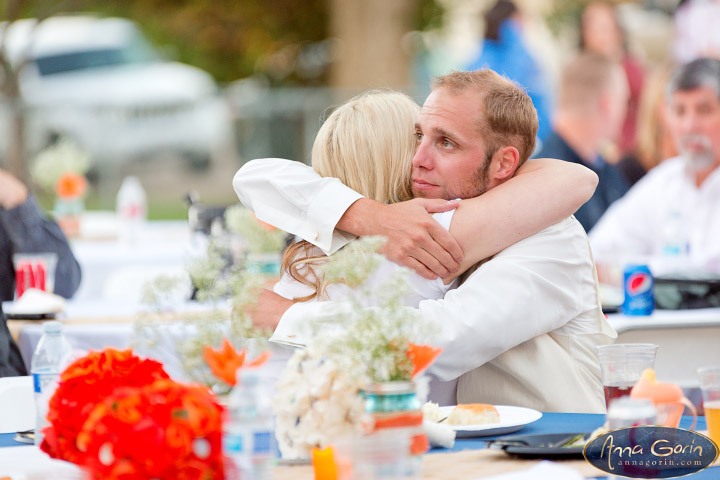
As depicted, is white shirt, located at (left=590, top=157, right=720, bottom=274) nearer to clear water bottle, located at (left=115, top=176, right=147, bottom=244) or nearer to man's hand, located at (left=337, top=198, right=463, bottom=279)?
clear water bottle, located at (left=115, top=176, right=147, bottom=244)

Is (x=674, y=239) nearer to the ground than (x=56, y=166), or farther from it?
nearer to the ground

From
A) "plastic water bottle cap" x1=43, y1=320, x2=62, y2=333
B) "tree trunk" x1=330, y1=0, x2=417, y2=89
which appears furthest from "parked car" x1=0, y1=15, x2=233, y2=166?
"plastic water bottle cap" x1=43, y1=320, x2=62, y2=333

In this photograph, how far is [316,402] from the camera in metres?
1.80

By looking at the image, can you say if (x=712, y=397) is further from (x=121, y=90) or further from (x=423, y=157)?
(x=121, y=90)

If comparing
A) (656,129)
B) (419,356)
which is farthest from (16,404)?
(656,129)

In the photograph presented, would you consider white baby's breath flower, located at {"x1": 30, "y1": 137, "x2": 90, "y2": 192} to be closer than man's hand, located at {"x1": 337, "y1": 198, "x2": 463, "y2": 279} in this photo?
No

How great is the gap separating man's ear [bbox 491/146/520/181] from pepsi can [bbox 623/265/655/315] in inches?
57.3

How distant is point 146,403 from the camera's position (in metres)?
1.57

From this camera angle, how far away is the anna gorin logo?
1.93 meters

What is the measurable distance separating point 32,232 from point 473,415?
317 cm

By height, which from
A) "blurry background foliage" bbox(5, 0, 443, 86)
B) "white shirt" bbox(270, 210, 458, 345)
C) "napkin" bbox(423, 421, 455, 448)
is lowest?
"napkin" bbox(423, 421, 455, 448)

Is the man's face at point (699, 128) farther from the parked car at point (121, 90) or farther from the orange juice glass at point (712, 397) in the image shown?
the parked car at point (121, 90)

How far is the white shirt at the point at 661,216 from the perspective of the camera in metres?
5.83

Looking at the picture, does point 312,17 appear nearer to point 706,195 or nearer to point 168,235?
point 168,235
